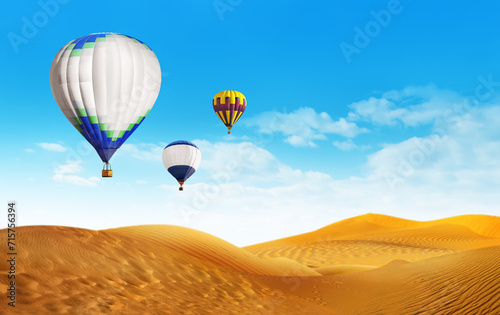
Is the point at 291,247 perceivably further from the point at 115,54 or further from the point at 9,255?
the point at 9,255

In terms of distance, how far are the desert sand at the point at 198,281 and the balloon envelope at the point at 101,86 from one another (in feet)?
14.8

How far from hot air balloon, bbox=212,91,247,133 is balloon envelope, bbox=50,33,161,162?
15.2 meters

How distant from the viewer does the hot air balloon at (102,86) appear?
1938 centimetres

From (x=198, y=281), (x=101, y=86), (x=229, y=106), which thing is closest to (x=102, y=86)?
(x=101, y=86)

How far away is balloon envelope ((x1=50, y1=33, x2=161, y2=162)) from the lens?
1938 cm

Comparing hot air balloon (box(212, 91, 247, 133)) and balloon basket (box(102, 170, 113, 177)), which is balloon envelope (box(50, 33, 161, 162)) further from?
hot air balloon (box(212, 91, 247, 133))

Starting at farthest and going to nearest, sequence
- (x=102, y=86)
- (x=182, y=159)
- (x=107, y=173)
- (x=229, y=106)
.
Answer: (x=229, y=106)
(x=182, y=159)
(x=107, y=173)
(x=102, y=86)

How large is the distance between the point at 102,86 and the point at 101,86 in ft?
0.14

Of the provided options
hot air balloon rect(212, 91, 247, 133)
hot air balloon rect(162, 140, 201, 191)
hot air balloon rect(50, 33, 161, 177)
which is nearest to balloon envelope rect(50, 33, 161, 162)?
hot air balloon rect(50, 33, 161, 177)

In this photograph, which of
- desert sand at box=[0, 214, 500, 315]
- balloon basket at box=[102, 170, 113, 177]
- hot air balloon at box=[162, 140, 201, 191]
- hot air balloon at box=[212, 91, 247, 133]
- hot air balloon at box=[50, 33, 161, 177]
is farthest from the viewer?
hot air balloon at box=[212, 91, 247, 133]

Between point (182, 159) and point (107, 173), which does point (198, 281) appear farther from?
point (182, 159)

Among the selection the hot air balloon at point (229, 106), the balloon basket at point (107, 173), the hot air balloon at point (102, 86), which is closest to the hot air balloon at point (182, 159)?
the hot air balloon at point (229, 106)

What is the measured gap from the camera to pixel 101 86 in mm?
19391

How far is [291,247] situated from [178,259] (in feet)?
88.4
